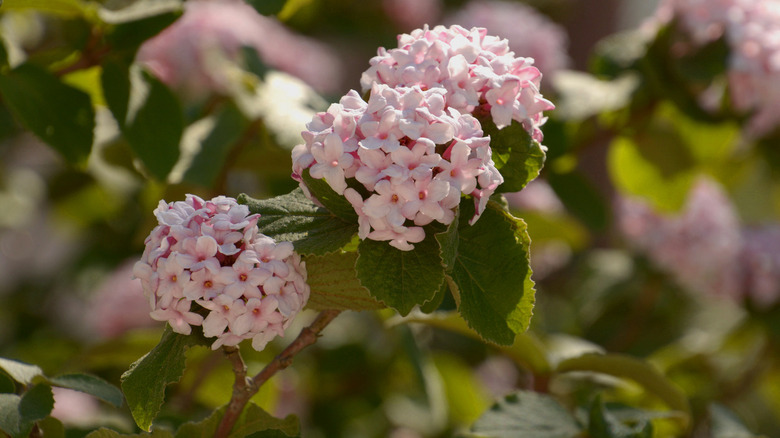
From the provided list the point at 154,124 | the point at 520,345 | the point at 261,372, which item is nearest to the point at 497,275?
the point at 261,372

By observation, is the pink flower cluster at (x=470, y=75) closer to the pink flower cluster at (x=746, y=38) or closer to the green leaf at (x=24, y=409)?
the green leaf at (x=24, y=409)

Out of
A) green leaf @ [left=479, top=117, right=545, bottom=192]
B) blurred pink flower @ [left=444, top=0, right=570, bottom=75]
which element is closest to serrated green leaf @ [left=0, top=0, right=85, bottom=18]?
green leaf @ [left=479, top=117, right=545, bottom=192]

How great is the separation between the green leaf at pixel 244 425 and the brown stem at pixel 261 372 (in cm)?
2

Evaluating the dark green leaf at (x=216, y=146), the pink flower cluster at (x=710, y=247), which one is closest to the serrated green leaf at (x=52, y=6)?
the dark green leaf at (x=216, y=146)

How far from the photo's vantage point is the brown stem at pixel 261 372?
1.77ft

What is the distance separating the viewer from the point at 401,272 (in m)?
0.51

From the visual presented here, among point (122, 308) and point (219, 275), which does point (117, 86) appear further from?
point (122, 308)

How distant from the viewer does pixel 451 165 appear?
0.48 m

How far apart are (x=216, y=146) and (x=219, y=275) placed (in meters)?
0.44

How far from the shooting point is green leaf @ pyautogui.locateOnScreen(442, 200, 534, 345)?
53 cm

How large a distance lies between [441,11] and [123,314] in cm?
125

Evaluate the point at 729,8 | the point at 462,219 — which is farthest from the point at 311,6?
the point at 462,219

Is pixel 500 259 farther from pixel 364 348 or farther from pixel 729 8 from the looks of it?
pixel 364 348

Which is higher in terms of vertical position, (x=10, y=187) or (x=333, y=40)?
(x=333, y=40)
